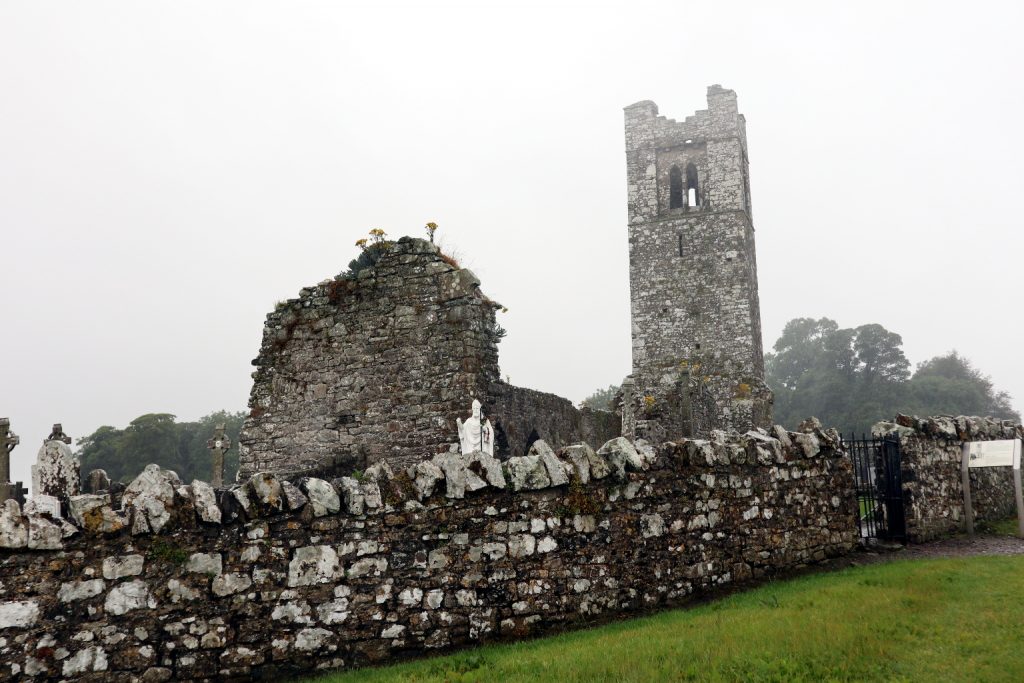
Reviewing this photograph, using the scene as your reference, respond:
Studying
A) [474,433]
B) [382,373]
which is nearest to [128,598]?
[474,433]

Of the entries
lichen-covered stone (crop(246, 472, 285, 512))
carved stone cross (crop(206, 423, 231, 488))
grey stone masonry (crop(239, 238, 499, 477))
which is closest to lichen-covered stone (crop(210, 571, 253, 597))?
lichen-covered stone (crop(246, 472, 285, 512))

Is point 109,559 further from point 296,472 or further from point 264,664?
point 296,472

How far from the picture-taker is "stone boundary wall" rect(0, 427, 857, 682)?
5.42m

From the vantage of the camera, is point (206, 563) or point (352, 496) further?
point (352, 496)

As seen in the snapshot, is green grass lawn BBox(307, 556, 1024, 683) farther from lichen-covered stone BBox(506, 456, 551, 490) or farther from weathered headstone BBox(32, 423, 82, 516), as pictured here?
weathered headstone BBox(32, 423, 82, 516)

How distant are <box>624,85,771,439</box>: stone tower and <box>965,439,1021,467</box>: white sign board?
63.7 ft

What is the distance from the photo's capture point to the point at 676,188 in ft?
120

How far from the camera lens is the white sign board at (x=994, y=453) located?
11.7 meters

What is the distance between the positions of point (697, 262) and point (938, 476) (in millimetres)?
23811

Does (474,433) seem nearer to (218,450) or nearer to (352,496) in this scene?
(352,496)

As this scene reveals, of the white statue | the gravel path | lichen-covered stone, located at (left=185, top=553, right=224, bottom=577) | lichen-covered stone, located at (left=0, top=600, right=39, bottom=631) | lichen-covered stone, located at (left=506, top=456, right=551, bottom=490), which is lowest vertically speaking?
the gravel path

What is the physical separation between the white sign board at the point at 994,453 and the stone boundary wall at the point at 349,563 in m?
6.03

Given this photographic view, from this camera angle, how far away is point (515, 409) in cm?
1327

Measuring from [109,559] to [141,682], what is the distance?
2.71 ft
